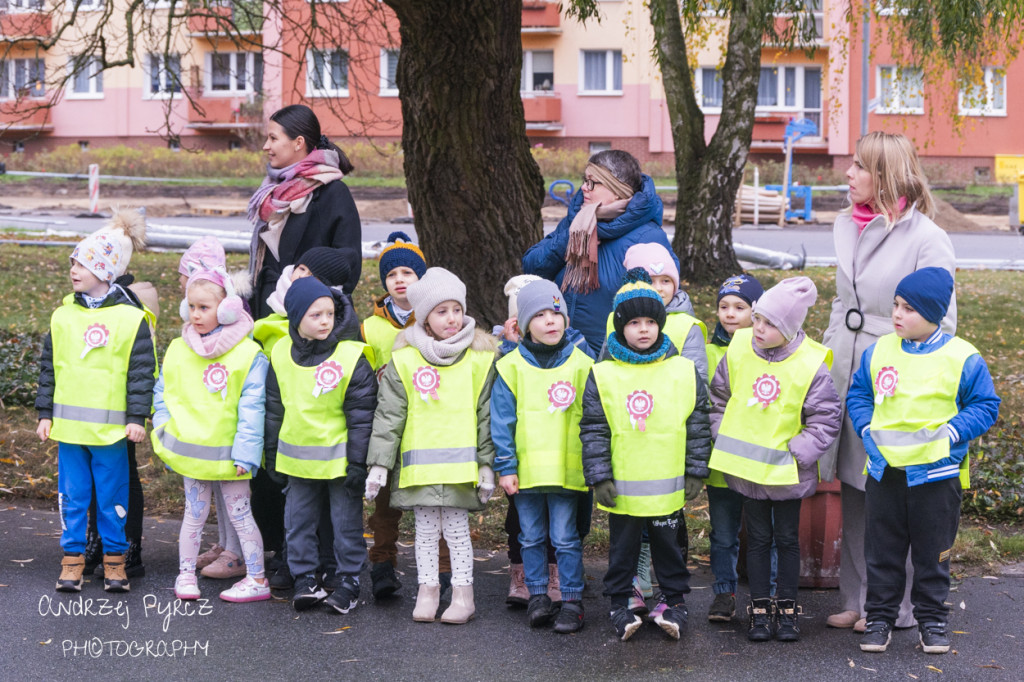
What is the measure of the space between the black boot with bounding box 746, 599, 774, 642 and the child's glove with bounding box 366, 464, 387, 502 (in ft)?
5.49

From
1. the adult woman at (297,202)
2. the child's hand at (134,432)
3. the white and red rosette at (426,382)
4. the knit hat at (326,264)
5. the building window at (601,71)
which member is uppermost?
the building window at (601,71)

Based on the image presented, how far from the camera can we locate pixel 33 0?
466 inches

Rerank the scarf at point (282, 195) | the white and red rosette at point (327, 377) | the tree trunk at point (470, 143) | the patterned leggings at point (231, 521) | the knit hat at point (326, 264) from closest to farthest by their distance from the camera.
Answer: the white and red rosette at point (327, 377)
the patterned leggings at point (231, 521)
the knit hat at point (326, 264)
the scarf at point (282, 195)
the tree trunk at point (470, 143)

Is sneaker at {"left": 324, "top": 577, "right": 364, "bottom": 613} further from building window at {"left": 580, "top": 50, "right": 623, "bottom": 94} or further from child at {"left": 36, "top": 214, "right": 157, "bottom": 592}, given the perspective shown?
building window at {"left": 580, "top": 50, "right": 623, "bottom": 94}

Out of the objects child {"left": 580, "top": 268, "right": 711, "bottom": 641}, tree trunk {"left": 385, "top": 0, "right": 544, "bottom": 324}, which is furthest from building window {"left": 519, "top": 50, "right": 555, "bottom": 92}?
child {"left": 580, "top": 268, "right": 711, "bottom": 641}

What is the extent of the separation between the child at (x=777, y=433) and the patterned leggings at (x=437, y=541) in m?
1.16

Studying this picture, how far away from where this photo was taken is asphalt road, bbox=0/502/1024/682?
4.55 meters

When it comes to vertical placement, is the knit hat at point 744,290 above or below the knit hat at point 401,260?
below

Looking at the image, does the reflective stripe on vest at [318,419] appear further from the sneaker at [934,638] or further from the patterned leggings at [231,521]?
the sneaker at [934,638]

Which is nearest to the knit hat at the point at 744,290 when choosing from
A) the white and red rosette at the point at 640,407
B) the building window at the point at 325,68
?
the white and red rosette at the point at 640,407

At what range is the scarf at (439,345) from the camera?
5.11 m

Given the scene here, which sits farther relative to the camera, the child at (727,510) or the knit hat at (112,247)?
the knit hat at (112,247)

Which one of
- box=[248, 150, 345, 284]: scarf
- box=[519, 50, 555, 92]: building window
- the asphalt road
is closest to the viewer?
the asphalt road

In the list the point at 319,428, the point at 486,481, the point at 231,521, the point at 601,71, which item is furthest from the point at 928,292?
the point at 601,71
